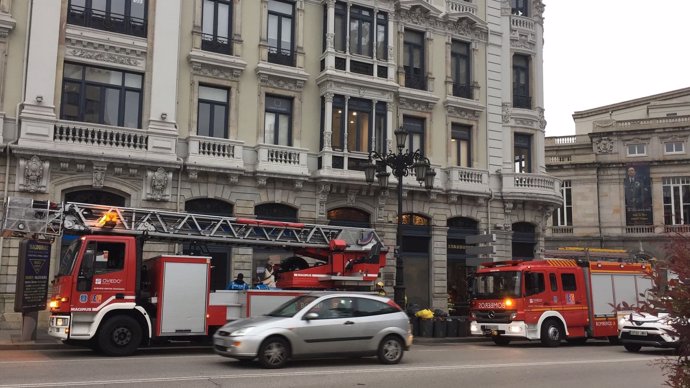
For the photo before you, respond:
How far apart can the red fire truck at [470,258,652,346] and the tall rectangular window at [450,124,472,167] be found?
27.6ft

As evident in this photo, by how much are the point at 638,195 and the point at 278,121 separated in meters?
33.2

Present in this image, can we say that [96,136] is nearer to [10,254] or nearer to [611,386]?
[10,254]

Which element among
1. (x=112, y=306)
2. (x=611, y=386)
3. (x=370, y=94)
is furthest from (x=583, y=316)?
(x=112, y=306)

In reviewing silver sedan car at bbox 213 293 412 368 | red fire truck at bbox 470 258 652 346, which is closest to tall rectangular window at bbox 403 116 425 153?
red fire truck at bbox 470 258 652 346

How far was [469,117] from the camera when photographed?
96.4 ft

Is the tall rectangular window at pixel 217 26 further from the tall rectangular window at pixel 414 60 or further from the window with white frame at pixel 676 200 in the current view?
the window with white frame at pixel 676 200

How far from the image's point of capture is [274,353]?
12266mm

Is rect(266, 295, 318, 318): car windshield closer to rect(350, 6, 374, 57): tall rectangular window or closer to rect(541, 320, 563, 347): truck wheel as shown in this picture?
rect(541, 320, 563, 347): truck wheel

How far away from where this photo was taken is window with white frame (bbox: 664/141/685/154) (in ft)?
155

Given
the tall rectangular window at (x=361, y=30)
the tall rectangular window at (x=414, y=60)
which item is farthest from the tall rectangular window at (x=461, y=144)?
the tall rectangular window at (x=361, y=30)

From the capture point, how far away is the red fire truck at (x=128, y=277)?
14.3 m

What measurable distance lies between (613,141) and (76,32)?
40.3 meters

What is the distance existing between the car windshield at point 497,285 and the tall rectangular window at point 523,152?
11.1m

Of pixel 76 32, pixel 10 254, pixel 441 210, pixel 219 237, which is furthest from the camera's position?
pixel 441 210
